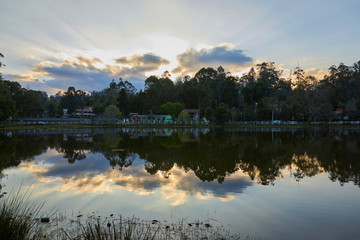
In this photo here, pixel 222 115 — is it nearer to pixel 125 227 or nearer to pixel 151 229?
pixel 151 229

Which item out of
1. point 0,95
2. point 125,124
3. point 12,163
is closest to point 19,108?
point 0,95

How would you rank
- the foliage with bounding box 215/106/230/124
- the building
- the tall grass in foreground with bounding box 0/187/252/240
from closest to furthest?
the tall grass in foreground with bounding box 0/187/252/240 < the foliage with bounding box 215/106/230/124 < the building

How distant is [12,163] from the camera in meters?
16.4

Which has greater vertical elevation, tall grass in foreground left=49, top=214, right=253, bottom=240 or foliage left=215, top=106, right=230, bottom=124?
foliage left=215, top=106, right=230, bottom=124

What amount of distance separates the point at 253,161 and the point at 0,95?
60049 millimetres

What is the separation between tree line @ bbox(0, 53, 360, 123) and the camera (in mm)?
79625

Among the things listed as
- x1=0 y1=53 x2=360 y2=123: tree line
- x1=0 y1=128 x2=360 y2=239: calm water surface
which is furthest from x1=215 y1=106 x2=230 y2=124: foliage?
x1=0 y1=128 x2=360 y2=239: calm water surface

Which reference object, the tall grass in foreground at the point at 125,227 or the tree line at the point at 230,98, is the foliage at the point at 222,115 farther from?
the tall grass in foreground at the point at 125,227

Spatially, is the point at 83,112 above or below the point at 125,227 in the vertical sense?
above

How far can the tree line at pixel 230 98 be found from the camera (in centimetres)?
7962

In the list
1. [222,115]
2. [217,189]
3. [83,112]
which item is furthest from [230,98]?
[217,189]

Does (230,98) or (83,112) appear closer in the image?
(230,98)

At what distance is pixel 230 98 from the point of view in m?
100

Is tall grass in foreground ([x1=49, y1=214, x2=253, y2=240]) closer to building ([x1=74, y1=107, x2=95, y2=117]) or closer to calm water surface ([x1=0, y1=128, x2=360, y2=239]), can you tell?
calm water surface ([x1=0, y1=128, x2=360, y2=239])
